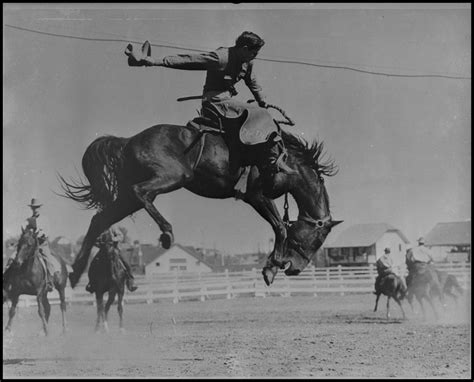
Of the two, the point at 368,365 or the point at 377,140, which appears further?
the point at 377,140

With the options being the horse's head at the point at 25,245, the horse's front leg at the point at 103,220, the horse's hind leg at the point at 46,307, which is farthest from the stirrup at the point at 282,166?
the horse's hind leg at the point at 46,307

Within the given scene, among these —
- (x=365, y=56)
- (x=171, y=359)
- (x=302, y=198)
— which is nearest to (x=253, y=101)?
(x=302, y=198)

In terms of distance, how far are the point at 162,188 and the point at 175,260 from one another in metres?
2.00

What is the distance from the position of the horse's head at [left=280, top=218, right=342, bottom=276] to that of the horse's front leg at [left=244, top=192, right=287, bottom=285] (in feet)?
0.16

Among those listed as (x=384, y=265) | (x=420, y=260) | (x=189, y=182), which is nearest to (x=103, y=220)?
(x=189, y=182)

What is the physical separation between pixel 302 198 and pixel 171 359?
2.01m

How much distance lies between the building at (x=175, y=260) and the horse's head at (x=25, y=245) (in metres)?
1.13

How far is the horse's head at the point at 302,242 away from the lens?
17.4 ft

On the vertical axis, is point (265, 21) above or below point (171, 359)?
above

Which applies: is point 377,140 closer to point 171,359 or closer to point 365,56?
point 365,56

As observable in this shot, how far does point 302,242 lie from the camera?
5.35m

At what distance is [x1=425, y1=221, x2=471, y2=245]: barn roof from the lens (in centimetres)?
731

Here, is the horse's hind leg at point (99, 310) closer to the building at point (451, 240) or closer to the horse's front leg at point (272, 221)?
the horse's front leg at point (272, 221)

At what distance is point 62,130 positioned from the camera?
6.07m
